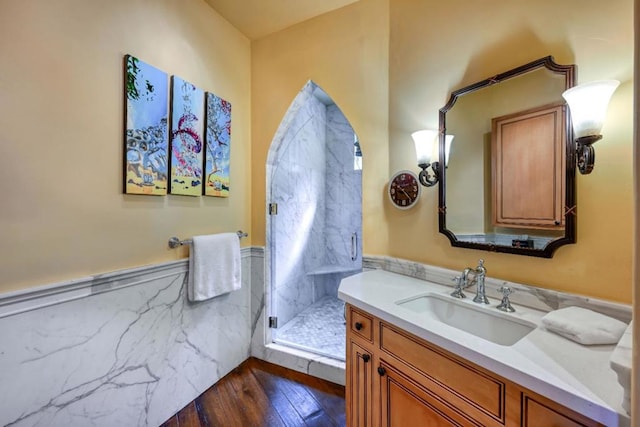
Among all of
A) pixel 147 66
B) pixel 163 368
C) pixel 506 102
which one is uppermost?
pixel 147 66

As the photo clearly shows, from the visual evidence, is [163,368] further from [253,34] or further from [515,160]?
[253,34]

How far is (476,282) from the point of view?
1238 millimetres

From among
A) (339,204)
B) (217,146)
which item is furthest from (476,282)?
(339,204)

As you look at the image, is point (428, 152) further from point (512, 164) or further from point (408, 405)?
point (408, 405)

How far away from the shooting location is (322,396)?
1725 mm

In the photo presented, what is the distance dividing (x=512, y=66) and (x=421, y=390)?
4.72 ft

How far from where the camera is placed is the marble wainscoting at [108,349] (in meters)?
1.00

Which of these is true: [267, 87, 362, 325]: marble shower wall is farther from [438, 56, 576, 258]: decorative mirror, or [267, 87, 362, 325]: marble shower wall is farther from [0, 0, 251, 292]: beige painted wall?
[438, 56, 576, 258]: decorative mirror

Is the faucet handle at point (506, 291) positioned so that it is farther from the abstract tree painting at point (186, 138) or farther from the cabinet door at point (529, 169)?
the abstract tree painting at point (186, 138)

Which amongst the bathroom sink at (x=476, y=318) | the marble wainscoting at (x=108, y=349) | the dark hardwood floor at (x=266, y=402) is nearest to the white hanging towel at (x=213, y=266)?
the marble wainscoting at (x=108, y=349)

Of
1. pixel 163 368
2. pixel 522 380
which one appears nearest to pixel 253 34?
pixel 163 368

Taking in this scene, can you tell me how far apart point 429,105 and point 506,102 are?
401 millimetres

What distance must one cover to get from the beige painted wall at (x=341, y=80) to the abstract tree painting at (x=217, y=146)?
285mm

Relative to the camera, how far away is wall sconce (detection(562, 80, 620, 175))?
866 millimetres
